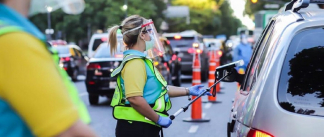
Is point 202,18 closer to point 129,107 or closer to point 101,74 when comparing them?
point 101,74

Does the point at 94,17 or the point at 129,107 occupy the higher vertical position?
the point at 129,107

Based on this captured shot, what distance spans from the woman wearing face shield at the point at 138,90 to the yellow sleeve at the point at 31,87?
2.44 m

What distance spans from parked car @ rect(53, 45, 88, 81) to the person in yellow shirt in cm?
2539

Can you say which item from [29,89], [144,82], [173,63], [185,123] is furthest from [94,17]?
[29,89]

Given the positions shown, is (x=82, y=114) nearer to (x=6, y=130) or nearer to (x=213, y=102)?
(x=6, y=130)

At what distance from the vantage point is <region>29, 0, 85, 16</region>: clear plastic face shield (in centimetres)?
192

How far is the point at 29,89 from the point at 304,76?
213cm

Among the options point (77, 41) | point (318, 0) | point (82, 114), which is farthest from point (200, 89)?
point (77, 41)

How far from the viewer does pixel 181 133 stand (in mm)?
11156

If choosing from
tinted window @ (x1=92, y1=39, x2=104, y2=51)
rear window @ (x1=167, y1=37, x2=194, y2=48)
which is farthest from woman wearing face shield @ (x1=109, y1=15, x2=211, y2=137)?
rear window @ (x1=167, y1=37, x2=194, y2=48)

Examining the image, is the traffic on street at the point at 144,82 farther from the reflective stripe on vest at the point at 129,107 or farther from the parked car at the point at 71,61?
the parked car at the point at 71,61

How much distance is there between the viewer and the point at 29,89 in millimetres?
1645

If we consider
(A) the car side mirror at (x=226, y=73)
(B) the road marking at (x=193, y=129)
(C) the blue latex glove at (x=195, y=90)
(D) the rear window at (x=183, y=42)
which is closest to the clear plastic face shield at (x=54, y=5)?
(C) the blue latex glove at (x=195, y=90)

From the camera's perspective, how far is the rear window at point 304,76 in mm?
3305
